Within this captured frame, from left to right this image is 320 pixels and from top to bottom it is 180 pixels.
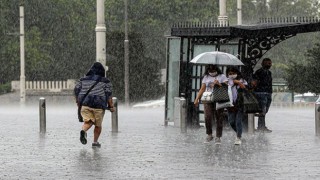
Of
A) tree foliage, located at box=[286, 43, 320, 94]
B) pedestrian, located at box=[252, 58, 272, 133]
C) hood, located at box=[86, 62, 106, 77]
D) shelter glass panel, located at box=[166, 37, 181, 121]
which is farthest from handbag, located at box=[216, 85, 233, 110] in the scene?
tree foliage, located at box=[286, 43, 320, 94]

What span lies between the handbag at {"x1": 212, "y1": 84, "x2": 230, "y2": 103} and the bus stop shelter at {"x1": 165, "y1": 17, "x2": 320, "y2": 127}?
308 centimetres

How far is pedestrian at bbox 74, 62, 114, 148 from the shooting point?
2030 cm

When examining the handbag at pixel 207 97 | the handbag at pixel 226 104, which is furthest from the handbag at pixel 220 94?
the handbag at pixel 207 97

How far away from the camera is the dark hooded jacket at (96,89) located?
20.3m

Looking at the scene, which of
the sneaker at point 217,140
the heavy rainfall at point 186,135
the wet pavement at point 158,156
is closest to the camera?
the wet pavement at point 158,156

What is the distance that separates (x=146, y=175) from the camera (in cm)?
1502

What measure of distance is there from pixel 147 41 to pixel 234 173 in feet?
239

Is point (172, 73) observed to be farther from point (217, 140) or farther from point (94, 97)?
point (94, 97)

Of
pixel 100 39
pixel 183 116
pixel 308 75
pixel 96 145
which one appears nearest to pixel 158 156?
pixel 96 145

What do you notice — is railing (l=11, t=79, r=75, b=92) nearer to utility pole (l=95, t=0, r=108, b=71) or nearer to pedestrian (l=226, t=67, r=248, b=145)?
utility pole (l=95, t=0, r=108, b=71)

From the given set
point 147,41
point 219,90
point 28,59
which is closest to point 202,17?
point 147,41

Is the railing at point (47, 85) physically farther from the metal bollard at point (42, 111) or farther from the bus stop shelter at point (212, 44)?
the metal bollard at point (42, 111)

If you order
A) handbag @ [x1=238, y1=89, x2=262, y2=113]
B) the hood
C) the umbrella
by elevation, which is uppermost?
the umbrella

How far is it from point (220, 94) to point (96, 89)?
2.25m
